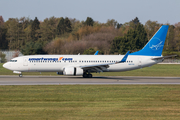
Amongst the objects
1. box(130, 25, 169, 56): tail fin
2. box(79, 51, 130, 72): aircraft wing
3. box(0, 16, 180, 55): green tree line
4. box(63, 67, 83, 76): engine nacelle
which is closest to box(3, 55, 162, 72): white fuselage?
box(130, 25, 169, 56): tail fin

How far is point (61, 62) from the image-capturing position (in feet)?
118

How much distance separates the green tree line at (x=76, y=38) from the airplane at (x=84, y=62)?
1759 inches

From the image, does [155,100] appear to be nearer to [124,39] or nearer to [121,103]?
[121,103]

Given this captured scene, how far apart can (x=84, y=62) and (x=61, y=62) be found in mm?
3323

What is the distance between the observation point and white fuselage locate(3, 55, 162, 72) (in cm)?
3566

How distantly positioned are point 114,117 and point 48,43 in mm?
88508

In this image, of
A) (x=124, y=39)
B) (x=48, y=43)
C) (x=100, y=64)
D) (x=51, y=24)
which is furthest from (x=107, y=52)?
(x=100, y=64)

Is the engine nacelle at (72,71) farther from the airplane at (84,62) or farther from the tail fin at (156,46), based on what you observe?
the tail fin at (156,46)

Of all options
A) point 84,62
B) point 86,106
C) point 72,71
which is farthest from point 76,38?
point 86,106

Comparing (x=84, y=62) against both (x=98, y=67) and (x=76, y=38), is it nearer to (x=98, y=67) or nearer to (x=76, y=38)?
(x=98, y=67)

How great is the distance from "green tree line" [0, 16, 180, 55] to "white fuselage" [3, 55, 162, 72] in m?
44.7

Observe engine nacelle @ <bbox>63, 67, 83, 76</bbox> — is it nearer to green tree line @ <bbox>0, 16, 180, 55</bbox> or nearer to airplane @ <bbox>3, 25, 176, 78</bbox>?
airplane @ <bbox>3, 25, 176, 78</bbox>

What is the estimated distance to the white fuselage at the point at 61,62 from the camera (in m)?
35.7

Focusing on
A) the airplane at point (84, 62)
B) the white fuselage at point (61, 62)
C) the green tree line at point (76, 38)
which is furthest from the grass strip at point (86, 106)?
the green tree line at point (76, 38)
